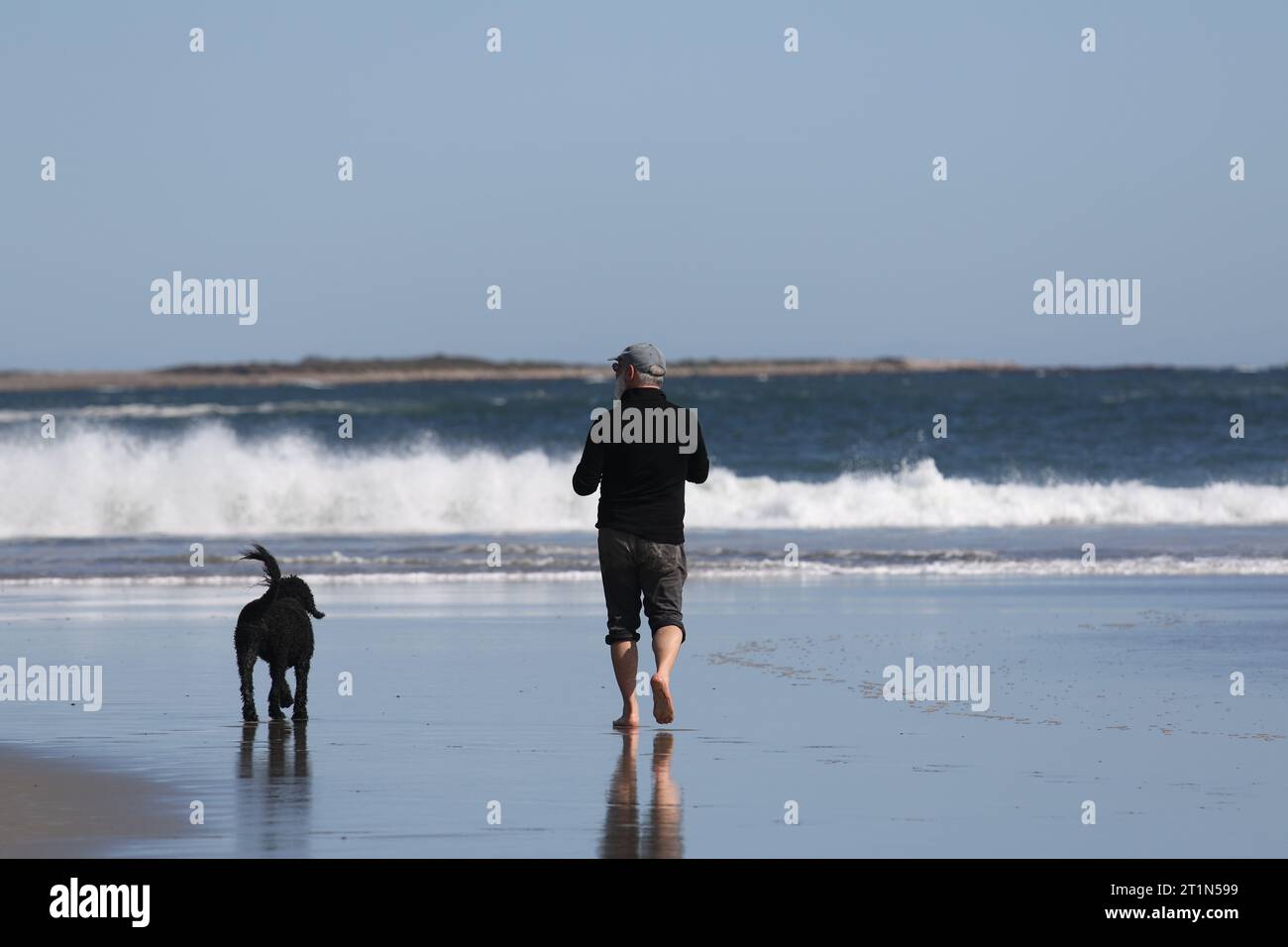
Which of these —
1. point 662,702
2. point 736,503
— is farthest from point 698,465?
point 736,503

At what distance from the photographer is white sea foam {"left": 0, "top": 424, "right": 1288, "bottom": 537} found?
2778cm

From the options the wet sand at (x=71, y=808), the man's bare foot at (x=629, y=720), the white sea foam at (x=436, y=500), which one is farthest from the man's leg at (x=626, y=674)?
the white sea foam at (x=436, y=500)

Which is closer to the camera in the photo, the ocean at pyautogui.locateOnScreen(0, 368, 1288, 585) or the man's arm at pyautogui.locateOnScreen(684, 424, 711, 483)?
the man's arm at pyautogui.locateOnScreen(684, 424, 711, 483)

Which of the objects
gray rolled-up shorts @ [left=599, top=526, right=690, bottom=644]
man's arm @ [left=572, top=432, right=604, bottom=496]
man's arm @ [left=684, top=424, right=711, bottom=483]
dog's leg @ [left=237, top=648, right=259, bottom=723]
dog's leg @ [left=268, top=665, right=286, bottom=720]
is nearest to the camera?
man's arm @ [left=572, top=432, right=604, bottom=496]

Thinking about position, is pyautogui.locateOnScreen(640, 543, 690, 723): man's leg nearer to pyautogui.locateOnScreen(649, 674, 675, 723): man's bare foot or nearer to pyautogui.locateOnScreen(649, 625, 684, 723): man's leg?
pyautogui.locateOnScreen(649, 625, 684, 723): man's leg

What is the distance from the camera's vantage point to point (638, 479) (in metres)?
8.70

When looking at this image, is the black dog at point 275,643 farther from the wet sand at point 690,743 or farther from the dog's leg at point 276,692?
the wet sand at point 690,743

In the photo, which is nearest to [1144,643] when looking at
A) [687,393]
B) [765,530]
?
[765,530]

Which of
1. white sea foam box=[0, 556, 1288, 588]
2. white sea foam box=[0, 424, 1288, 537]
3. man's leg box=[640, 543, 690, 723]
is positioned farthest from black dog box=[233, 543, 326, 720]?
white sea foam box=[0, 424, 1288, 537]

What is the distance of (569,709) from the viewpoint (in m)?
9.37

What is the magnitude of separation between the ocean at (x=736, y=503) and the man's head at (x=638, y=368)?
30.5ft

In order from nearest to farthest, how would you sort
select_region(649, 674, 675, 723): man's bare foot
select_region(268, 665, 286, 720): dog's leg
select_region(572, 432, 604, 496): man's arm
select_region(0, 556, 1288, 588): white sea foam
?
select_region(649, 674, 675, 723): man's bare foot < select_region(572, 432, 604, 496): man's arm < select_region(268, 665, 286, 720): dog's leg < select_region(0, 556, 1288, 588): white sea foam

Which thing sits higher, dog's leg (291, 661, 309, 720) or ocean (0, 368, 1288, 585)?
ocean (0, 368, 1288, 585)
